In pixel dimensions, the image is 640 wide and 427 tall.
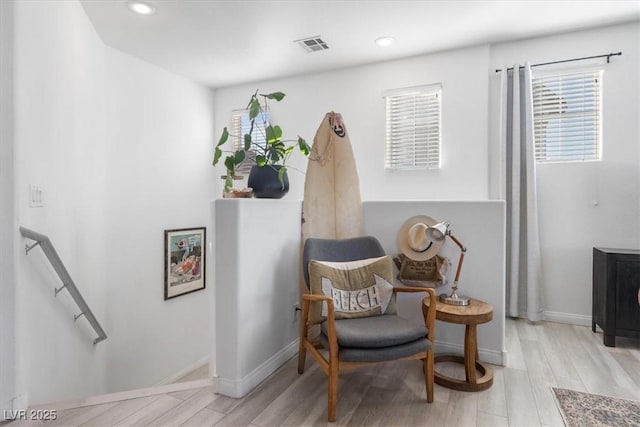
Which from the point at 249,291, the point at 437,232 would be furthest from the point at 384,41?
the point at 249,291

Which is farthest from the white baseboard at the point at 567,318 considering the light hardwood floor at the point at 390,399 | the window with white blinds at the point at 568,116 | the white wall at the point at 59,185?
the white wall at the point at 59,185

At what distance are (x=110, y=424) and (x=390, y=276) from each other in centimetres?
181

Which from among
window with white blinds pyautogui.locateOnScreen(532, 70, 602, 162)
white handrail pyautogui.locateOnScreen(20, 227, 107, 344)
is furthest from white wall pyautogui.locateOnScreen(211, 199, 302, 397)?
window with white blinds pyautogui.locateOnScreen(532, 70, 602, 162)

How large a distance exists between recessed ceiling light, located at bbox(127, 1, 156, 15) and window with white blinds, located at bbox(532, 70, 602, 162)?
3.55 m

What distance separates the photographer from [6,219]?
1.88 metres

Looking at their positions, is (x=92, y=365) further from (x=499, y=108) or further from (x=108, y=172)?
(x=499, y=108)

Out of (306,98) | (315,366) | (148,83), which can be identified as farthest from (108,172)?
(315,366)

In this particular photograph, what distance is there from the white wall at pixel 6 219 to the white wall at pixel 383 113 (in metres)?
2.93

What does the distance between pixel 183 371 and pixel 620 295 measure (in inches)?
174

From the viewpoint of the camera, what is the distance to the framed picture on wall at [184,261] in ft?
13.6

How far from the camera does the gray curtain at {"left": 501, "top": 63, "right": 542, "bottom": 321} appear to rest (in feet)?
11.2

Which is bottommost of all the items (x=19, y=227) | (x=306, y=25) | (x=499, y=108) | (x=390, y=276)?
(x=390, y=276)

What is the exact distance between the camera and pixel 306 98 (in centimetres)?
443

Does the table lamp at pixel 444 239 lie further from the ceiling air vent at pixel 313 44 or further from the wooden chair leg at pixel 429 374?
the ceiling air vent at pixel 313 44
